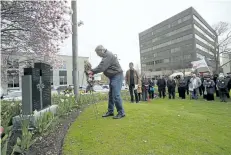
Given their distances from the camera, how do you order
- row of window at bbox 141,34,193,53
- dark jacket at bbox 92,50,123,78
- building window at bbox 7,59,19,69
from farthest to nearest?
row of window at bbox 141,34,193,53
building window at bbox 7,59,19,69
dark jacket at bbox 92,50,123,78

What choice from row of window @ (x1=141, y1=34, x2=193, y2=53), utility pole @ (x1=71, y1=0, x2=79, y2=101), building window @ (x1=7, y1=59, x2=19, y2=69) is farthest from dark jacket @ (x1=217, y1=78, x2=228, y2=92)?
row of window @ (x1=141, y1=34, x2=193, y2=53)

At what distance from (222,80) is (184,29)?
7218 centimetres

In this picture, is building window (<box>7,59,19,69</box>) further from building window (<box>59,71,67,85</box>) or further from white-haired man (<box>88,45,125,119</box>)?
building window (<box>59,71,67,85</box>)

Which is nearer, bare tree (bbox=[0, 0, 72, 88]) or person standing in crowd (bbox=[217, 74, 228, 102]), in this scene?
bare tree (bbox=[0, 0, 72, 88])

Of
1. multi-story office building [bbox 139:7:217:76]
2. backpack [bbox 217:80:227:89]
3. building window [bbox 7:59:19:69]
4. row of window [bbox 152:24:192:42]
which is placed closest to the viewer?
building window [bbox 7:59:19:69]

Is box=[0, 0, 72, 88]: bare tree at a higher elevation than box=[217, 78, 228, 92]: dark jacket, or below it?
higher

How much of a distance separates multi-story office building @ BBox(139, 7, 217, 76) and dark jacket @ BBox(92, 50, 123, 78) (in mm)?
63342

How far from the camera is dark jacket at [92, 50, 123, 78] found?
583cm

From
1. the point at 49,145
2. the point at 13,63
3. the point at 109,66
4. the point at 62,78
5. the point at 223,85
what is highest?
the point at 62,78

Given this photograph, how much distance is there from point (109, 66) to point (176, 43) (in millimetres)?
84848

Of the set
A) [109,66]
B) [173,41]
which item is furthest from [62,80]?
[109,66]

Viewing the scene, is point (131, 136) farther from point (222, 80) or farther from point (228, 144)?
point (222, 80)

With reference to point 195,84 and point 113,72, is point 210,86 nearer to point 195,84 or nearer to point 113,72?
point 195,84

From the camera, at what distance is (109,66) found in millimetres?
6031
